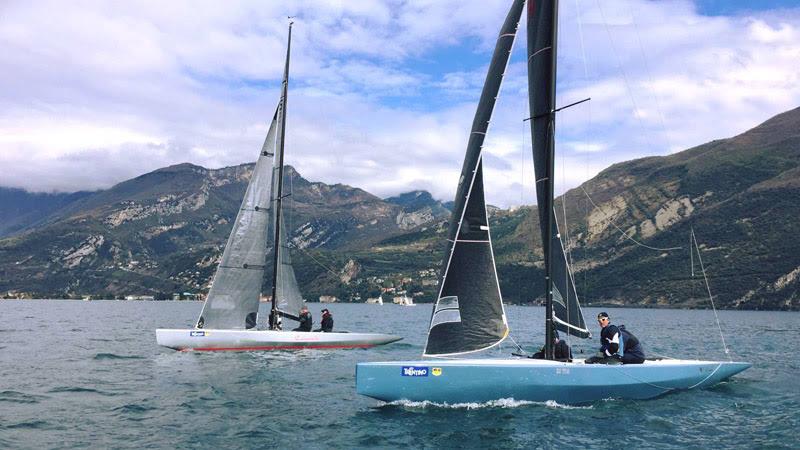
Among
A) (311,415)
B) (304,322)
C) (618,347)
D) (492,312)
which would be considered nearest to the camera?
(311,415)

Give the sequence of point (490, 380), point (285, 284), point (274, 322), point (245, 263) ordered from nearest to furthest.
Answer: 1. point (490, 380)
2. point (245, 263)
3. point (274, 322)
4. point (285, 284)

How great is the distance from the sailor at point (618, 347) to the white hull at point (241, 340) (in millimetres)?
17405

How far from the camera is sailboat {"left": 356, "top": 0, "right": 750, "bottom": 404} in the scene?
17531mm

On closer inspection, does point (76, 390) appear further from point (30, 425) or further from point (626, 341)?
point (626, 341)

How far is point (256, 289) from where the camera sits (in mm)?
33438

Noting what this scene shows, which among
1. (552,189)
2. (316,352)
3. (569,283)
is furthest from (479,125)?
(316,352)

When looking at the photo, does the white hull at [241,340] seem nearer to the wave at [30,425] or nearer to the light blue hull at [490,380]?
the wave at [30,425]

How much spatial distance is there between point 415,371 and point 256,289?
17902 mm

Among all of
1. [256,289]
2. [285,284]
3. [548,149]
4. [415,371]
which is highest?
[548,149]

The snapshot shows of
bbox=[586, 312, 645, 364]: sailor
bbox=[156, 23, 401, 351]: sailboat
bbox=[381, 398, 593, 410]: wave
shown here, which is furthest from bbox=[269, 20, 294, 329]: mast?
bbox=[586, 312, 645, 364]: sailor

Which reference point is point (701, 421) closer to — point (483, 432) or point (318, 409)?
point (483, 432)

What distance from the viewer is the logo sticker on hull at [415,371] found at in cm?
1739

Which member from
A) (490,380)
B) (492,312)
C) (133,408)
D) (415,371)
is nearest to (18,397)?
(133,408)

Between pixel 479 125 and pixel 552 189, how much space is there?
9.47 ft
